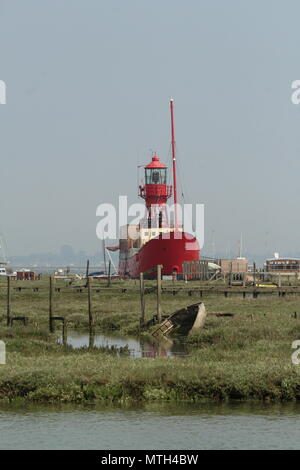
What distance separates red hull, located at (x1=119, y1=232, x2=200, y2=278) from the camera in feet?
281

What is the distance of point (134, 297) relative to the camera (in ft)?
195

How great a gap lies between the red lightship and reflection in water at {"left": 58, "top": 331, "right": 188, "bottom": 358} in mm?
44182

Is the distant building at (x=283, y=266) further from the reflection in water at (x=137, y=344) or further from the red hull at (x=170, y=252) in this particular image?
the reflection in water at (x=137, y=344)

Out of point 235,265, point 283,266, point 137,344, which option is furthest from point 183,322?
point 283,266

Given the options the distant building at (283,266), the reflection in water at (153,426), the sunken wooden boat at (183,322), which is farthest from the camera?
the distant building at (283,266)

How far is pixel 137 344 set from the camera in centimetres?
3475

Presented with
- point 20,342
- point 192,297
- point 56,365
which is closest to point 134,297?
point 192,297

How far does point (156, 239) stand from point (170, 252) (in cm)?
198

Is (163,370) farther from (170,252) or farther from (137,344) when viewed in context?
(170,252)

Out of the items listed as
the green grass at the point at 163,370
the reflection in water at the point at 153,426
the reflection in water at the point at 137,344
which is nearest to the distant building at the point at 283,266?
the reflection in water at the point at 137,344

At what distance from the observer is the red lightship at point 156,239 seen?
85812 millimetres

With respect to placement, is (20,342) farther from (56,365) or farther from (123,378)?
(123,378)

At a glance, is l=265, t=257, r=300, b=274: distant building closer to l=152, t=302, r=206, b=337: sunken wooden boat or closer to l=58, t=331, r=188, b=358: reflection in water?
l=152, t=302, r=206, b=337: sunken wooden boat

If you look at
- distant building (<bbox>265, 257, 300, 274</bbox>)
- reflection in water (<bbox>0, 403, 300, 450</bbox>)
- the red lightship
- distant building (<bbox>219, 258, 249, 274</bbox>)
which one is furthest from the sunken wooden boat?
distant building (<bbox>265, 257, 300, 274</bbox>)
